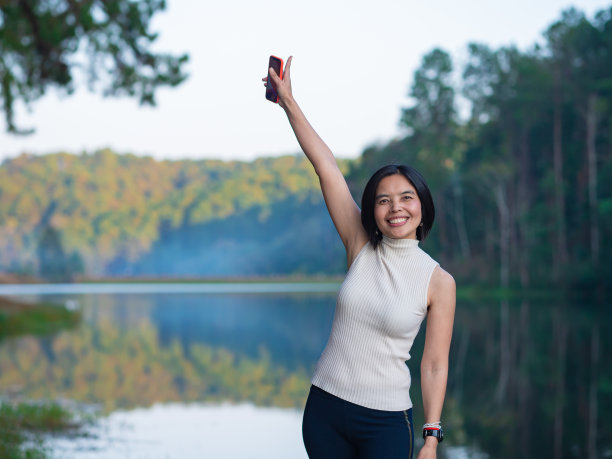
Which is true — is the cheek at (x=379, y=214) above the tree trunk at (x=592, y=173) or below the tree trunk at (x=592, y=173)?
below

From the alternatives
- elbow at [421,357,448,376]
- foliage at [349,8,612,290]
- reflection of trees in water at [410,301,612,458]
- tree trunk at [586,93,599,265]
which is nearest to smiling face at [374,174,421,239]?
elbow at [421,357,448,376]

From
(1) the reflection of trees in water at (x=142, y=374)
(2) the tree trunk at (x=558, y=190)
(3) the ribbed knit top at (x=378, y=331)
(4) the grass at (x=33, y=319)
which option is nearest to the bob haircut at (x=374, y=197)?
(3) the ribbed knit top at (x=378, y=331)

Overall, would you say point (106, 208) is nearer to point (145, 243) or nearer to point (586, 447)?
point (145, 243)

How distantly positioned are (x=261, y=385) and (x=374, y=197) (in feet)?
29.4

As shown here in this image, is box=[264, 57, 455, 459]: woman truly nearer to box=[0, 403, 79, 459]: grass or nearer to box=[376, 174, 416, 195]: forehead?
box=[376, 174, 416, 195]: forehead

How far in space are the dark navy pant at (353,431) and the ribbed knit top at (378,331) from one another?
1.0 inches

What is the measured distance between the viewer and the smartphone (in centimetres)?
261

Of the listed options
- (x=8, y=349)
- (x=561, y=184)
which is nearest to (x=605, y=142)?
(x=561, y=184)

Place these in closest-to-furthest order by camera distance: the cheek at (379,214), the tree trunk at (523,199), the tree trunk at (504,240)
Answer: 1. the cheek at (379,214)
2. the tree trunk at (504,240)
3. the tree trunk at (523,199)

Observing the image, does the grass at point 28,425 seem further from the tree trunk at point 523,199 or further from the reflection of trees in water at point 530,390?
the tree trunk at point 523,199

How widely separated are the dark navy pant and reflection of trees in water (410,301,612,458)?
488 centimetres

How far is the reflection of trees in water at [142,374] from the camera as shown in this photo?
10.2 metres

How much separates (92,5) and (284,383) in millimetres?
5440

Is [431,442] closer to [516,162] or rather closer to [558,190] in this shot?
[558,190]
